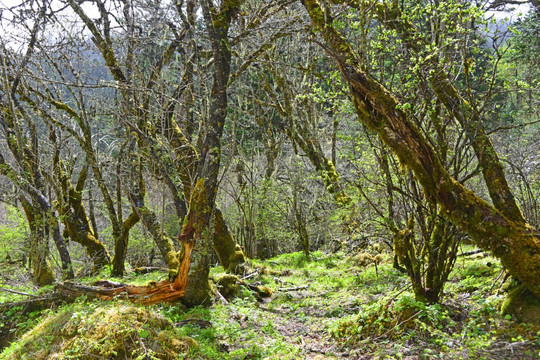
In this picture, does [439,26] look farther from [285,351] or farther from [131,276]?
[131,276]

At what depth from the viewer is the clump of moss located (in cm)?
331

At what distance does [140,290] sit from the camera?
5.01 meters

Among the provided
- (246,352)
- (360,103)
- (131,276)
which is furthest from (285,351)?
(131,276)

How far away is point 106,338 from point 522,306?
13.4 ft

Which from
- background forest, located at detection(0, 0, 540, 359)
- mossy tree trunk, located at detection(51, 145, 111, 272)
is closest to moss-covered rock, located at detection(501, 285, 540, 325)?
background forest, located at detection(0, 0, 540, 359)

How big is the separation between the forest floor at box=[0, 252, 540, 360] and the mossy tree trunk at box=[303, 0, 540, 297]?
1.97 ft

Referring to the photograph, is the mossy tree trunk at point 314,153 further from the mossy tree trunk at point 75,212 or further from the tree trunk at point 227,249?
the mossy tree trunk at point 75,212

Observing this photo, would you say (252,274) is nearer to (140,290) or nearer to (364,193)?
(140,290)

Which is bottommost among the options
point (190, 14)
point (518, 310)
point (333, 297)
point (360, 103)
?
point (333, 297)

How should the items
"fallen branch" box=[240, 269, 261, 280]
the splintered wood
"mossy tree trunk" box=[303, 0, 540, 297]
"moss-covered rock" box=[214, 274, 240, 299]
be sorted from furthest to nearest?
"fallen branch" box=[240, 269, 261, 280], "moss-covered rock" box=[214, 274, 240, 299], the splintered wood, "mossy tree trunk" box=[303, 0, 540, 297]

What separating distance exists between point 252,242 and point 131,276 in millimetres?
4556

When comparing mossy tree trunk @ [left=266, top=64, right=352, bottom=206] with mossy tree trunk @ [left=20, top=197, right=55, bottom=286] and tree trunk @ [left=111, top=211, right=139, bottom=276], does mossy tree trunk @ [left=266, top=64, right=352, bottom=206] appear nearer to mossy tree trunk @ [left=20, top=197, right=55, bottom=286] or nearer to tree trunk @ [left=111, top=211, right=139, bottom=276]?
tree trunk @ [left=111, top=211, right=139, bottom=276]

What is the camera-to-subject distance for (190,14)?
7.46 meters

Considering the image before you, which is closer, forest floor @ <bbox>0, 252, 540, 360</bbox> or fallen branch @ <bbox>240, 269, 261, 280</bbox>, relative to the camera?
forest floor @ <bbox>0, 252, 540, 360</bbox>
